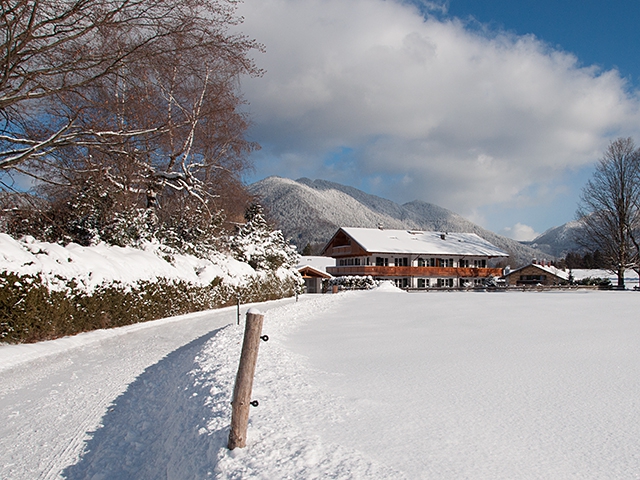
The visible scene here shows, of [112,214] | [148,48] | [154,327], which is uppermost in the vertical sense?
[148,48]

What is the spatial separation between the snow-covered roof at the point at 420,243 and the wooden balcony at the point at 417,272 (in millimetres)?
1881

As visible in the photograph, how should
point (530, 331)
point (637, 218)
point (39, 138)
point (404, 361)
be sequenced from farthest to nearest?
1. point (637, 218)
2. point (530, 331)
3. point (39, 138)
4. point (404, 361)

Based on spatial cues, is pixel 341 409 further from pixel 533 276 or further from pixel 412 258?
pixel 533 276

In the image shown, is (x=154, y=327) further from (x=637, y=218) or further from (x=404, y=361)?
(x=637, y=218)

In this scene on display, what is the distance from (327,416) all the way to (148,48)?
8271 mm

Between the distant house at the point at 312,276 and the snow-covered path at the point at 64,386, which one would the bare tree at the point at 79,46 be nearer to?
the snow-covered path at the point at 64,386

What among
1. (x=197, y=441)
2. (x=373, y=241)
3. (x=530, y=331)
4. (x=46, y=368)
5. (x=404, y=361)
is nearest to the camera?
(x=197, y=441)

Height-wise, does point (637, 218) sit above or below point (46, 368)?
above

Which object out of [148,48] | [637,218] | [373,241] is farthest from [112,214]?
[637,218]

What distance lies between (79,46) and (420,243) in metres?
51.4

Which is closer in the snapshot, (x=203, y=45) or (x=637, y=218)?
(x=203, y=45)

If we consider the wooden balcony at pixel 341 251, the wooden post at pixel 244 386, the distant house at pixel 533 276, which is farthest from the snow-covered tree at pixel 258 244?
the distant house at pixel 533 276

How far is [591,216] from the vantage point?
4391 cm

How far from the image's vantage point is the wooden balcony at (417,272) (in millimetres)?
51781
